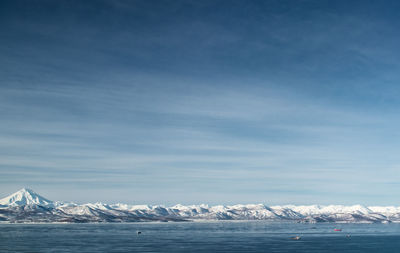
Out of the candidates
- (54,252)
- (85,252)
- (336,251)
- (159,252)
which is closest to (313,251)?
(336,251)

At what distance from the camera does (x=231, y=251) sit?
151m

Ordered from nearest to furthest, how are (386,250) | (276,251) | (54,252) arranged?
(54,252) → (276,251) → (386,250)

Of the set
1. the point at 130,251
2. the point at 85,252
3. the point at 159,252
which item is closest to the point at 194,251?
the point at 159,252

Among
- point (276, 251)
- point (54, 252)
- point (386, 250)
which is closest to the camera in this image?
point (54, 252)

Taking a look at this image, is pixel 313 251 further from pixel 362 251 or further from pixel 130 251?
pixel 130 251

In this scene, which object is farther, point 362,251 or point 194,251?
point 362,251

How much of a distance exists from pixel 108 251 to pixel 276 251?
6256 cm

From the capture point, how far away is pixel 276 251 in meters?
156

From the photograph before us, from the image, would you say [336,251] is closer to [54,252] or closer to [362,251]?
[362,251]

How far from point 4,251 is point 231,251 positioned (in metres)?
→ 81.9

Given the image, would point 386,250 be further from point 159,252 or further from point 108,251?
point 108,251

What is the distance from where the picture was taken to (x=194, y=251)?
495 ft

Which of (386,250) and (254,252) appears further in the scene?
(386,250)

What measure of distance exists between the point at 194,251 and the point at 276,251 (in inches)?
1238
